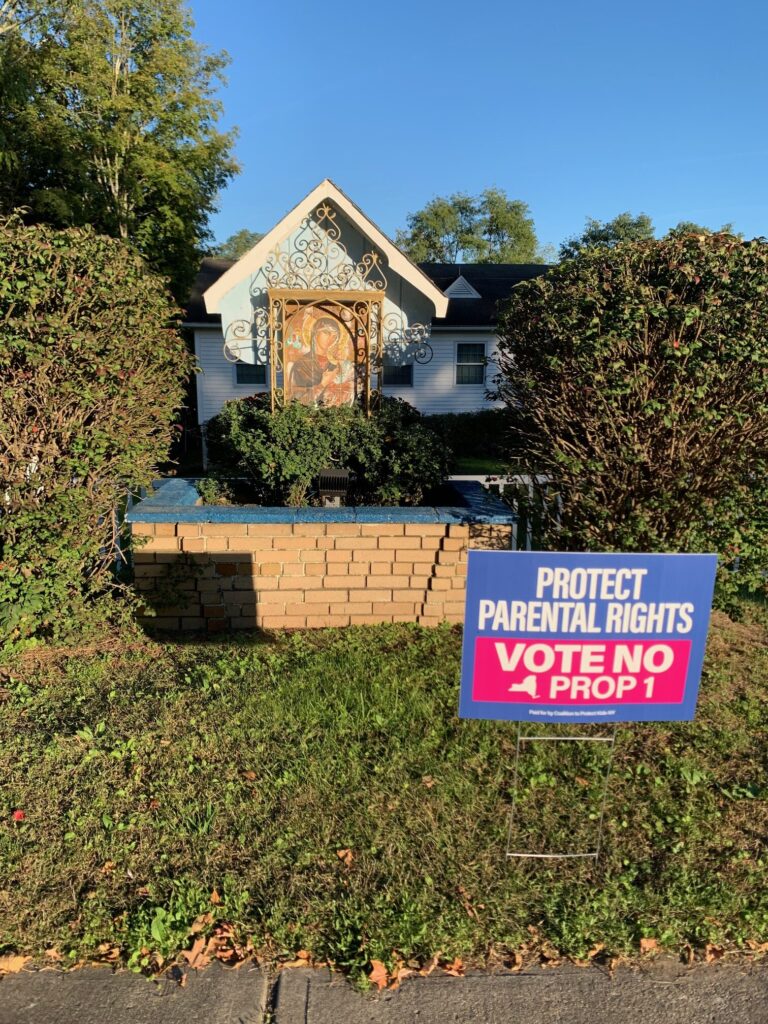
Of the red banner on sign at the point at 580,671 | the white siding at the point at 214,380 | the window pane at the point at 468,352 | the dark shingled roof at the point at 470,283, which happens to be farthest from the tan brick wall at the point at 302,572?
the window pane at the point at 468,352

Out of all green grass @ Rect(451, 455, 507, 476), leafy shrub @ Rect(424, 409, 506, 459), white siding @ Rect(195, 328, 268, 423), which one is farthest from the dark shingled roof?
green grass @ Rect(451, 455, 507, 476)

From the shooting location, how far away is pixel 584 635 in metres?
2.80

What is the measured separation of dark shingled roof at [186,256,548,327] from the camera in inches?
656

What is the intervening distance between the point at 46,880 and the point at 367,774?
148 centimetres

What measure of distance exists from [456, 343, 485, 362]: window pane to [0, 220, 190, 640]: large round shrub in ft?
43.4

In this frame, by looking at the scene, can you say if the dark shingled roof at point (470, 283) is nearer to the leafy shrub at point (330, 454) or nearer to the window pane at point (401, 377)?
the window pane at point (401, 377)

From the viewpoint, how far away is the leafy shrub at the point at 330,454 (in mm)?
6473

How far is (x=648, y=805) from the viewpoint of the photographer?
3273mm

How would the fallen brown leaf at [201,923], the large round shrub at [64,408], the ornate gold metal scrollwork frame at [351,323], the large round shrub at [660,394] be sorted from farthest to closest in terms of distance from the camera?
the ornate gold metal scrollwork frame at [351,323] → the large round shrub at [64,408] → the large round shrub at [660,394] → the fallen brown leaf at [201,923]

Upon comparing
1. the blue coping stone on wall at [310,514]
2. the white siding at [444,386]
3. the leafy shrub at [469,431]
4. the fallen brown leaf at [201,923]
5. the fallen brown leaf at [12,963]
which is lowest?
the fallen brown leaf at [12,963]

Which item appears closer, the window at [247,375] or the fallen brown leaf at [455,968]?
the fallen brown leaf at [455,968]

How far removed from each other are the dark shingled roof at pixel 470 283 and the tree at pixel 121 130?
1038 millimetres

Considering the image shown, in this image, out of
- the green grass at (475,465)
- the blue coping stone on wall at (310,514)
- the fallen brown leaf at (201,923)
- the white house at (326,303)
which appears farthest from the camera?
the green grass at (475,465)

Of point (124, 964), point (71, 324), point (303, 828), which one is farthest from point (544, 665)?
point (71, 324)
